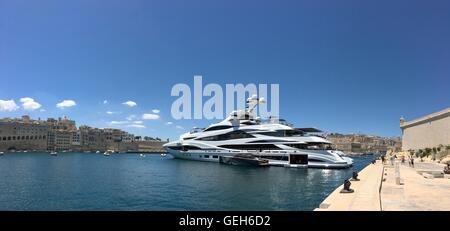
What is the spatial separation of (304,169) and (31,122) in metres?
145

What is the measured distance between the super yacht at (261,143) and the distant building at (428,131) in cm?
2367

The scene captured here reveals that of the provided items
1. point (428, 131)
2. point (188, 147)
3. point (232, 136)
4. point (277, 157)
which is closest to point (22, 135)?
point (188, 147)

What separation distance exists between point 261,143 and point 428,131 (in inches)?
1743

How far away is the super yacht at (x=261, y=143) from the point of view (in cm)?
4400

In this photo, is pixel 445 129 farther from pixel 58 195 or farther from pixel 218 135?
pixel 58 195

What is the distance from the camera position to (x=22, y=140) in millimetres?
140250

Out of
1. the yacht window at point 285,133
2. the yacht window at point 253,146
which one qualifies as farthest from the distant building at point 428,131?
the yacht window at point 253,146

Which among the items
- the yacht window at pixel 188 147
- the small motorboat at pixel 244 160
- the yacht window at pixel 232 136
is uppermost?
the yacht window at pixel 232 136

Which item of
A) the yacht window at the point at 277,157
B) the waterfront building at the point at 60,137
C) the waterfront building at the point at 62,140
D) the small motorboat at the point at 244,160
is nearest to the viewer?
the small motorboat at the point at 244,160

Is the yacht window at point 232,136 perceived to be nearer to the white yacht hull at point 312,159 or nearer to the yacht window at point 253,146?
the yacht window at point 253,146

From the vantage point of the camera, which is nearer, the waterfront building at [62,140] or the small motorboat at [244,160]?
the small motorboat at [244,160]

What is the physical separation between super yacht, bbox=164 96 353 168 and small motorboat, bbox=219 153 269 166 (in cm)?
75
